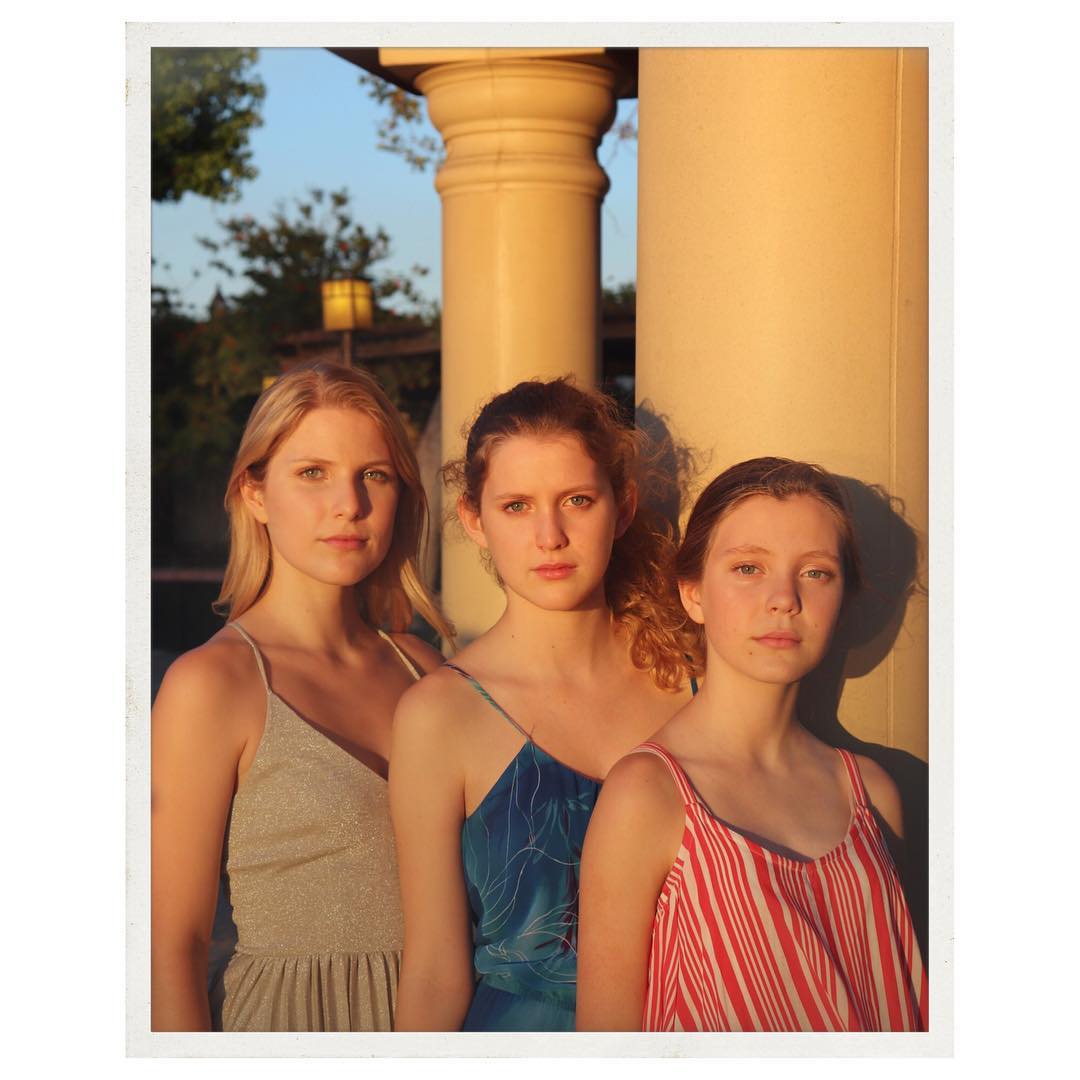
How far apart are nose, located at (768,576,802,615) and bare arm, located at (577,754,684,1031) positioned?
384 mm

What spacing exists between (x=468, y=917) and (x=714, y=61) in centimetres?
189

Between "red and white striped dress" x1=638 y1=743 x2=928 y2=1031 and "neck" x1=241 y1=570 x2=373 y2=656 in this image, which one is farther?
"neck" x1=241 y1=570 x2=373 y2=656

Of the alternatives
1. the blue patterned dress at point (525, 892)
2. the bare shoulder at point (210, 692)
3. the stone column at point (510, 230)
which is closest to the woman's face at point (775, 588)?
the blue patterned dress at point (525, 892)

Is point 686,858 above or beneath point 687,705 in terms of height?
beneath

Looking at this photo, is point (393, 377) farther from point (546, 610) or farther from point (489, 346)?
point (546, 610)

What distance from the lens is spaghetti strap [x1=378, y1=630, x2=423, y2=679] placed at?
10.5 feet

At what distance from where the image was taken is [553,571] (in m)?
2.82

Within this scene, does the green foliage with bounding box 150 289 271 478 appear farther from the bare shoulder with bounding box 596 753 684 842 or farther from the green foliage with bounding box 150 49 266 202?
the bare shoulder with bounding box 596 753 684 842

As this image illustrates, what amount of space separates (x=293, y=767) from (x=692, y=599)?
897 mm

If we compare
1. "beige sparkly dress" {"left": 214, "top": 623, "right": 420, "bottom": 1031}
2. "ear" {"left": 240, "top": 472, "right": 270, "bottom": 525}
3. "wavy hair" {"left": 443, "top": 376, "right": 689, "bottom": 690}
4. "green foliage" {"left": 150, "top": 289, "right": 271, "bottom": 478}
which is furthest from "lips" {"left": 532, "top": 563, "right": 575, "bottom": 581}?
"green foliage" {"left": 150, "top": 289, "right": 271, "bottom": 478}

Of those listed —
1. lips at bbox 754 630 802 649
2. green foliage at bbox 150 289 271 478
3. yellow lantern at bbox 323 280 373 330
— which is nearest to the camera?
lips at bbox 754 630 802 649

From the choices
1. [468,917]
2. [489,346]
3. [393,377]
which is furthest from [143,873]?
[393,377]

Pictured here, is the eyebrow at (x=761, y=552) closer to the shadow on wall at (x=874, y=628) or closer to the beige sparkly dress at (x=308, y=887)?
the shadow on wall at (x=874, y=628)

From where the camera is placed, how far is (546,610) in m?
2.90
